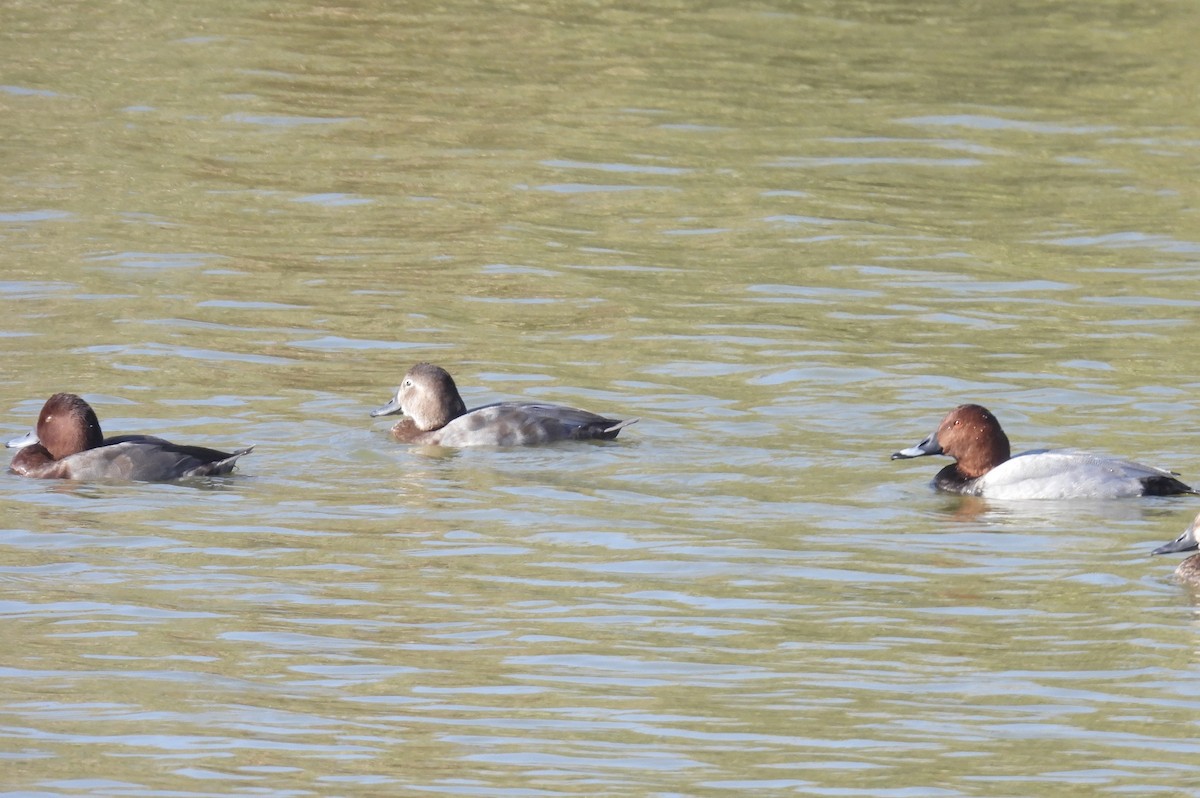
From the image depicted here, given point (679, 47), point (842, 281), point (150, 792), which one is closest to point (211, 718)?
point (150, 792)

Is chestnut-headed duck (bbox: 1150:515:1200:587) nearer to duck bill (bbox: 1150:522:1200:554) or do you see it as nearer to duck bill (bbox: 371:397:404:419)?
duck bill (bbox: 1150:522:1200:554)

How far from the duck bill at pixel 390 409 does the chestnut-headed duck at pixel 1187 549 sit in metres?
4.71

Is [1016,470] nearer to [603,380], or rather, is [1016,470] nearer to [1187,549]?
[1187,549]

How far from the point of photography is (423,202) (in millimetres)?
19703

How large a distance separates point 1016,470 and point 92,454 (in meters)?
4.67

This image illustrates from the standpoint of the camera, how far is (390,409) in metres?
13.5

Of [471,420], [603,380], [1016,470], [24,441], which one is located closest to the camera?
[1016,470]

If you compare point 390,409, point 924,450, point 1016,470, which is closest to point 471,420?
point 390,409

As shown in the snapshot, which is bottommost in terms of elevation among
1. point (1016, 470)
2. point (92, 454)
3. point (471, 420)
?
point (1016, 470)

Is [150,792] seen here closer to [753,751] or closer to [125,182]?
[753,751]

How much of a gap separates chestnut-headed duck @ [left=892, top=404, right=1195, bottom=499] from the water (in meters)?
0.18

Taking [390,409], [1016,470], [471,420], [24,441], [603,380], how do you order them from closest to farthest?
1. [1016,470]
2. [24,441]
3. [471,420]
4. [390,409]
5. [603,380]

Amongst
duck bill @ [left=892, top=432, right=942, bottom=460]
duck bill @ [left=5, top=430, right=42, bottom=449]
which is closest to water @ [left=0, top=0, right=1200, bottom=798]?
duck bill @ [left=892, top=432, right=942, bottom=460]

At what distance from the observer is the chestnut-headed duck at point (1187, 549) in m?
9.88
